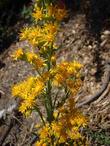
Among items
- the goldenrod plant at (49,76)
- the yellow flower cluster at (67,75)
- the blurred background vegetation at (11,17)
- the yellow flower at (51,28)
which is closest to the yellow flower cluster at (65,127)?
the goldenrod plant at (49,76)

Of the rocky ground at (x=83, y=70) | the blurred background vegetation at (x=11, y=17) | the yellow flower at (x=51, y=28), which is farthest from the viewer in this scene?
the blurred background vegetation at (x=11, y=17)

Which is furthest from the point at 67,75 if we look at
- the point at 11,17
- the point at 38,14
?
the point at 11,17

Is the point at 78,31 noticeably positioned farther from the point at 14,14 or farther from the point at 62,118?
the point at 62,118

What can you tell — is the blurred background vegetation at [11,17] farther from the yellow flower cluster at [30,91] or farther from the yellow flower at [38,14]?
the yellow flower at [38,14]

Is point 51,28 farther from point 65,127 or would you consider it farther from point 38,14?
point 65,127

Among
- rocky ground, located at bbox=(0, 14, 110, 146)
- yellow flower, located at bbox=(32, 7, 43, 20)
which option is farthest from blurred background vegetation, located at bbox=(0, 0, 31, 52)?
yellow flower, located at bbox=(32, 7, 43, 20)

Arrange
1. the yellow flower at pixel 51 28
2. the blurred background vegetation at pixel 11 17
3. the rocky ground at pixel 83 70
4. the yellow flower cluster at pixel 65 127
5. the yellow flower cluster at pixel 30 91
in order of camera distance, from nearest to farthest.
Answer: the yellow flower at pixel 51 28 → the yellow flower cluster at pixel 30 91 → the yellow flower cluster at pixel 65 127 → the rocky ground at pixel 83 70 → the blurred background vegetation at pixel 11 17

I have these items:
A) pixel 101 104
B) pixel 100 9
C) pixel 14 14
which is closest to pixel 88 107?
pixel 101 104

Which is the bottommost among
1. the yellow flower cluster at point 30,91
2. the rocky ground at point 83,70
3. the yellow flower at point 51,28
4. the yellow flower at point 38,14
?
the rocky ground at point 83,70
